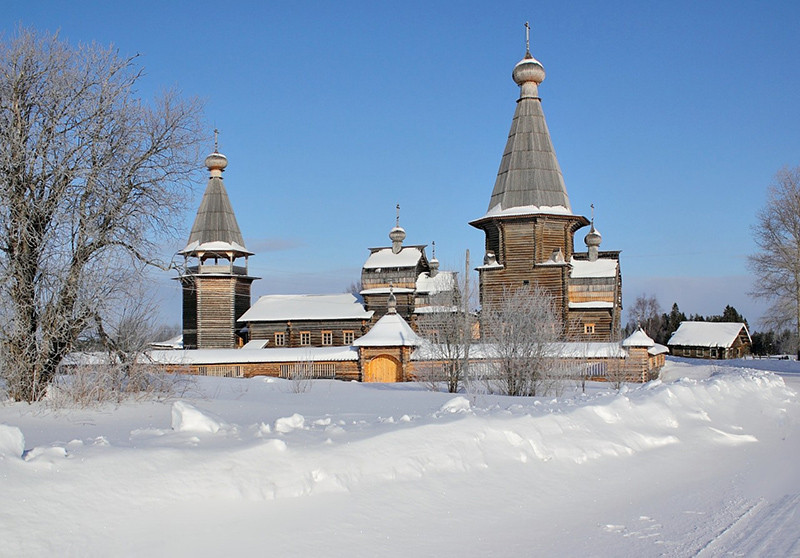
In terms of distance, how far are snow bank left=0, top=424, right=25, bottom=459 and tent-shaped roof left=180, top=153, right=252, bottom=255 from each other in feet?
109

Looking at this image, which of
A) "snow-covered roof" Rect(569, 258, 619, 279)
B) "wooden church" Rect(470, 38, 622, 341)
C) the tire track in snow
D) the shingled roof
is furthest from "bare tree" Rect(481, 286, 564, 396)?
"snow-covered roof" Rect(569, 258, 619, 279)

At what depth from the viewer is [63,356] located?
34.7ft

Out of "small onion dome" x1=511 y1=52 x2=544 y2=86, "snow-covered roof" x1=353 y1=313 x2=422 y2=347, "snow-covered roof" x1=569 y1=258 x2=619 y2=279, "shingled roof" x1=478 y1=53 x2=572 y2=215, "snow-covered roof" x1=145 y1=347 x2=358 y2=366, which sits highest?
"small onion dome" x1=511 y1=52 x2=544 y2=86

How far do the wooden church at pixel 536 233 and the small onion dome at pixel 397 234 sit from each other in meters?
5.73

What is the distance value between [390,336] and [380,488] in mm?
23075

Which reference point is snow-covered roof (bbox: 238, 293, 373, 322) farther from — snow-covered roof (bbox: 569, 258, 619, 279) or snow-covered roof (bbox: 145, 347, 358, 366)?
snow-covered roof (bbox: 569, 258, 619, 279)

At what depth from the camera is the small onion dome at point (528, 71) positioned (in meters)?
34.2

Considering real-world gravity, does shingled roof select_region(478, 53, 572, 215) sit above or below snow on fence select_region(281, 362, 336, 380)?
above

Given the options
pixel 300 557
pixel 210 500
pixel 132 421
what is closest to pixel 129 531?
pixel 210 500

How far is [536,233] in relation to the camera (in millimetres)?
32812

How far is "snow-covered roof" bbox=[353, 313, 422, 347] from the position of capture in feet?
94.0

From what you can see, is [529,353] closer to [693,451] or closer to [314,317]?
[693,451]

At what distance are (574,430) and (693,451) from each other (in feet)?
6.14

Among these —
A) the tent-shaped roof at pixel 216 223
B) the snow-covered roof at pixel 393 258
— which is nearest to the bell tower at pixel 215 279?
the tent-shaped roof at pixel 216 223
